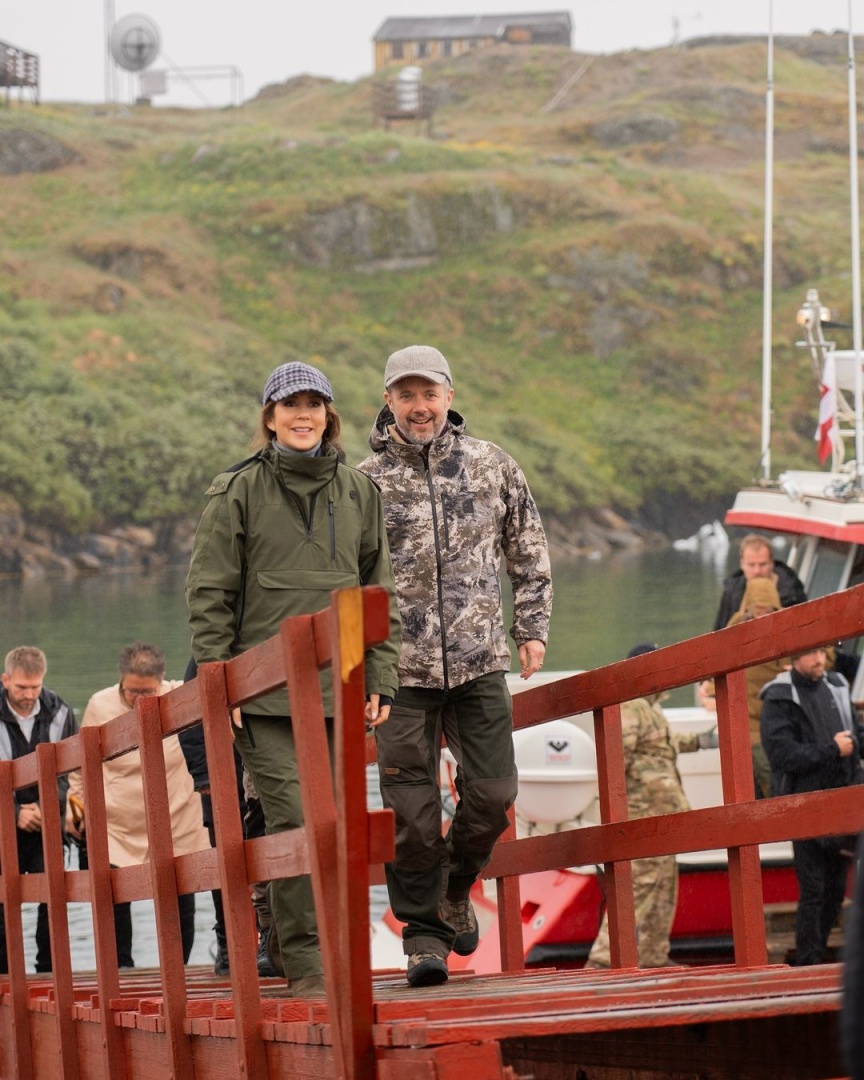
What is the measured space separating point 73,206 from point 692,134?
51645 millimetres

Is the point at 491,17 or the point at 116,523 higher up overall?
the point at 491,17

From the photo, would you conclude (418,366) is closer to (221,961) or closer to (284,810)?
(284,810)

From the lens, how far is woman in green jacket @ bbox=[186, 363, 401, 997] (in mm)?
4965

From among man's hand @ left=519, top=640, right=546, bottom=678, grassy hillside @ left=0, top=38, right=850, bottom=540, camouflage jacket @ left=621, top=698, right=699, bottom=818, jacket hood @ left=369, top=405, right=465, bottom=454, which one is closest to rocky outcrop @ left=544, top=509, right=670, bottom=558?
grassy hillside @ left=0, top=38, right=850, bottom=540

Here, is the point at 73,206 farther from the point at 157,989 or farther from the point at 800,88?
the point at 157,989

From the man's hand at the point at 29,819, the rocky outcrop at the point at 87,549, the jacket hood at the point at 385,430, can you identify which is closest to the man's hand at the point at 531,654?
the jacket hood at the point at 385,430

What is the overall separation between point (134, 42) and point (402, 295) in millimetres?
42983

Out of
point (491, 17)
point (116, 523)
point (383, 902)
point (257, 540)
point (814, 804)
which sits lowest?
point (383, 902)

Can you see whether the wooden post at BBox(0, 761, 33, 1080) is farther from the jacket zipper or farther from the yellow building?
the yellow building

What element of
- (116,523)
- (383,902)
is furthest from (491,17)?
(383,902)

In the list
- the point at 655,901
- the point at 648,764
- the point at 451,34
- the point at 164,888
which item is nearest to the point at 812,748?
the point at 648,764

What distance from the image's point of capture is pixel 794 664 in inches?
332

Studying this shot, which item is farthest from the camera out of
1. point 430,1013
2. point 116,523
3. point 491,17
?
point 491,17

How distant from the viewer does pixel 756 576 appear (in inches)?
401
